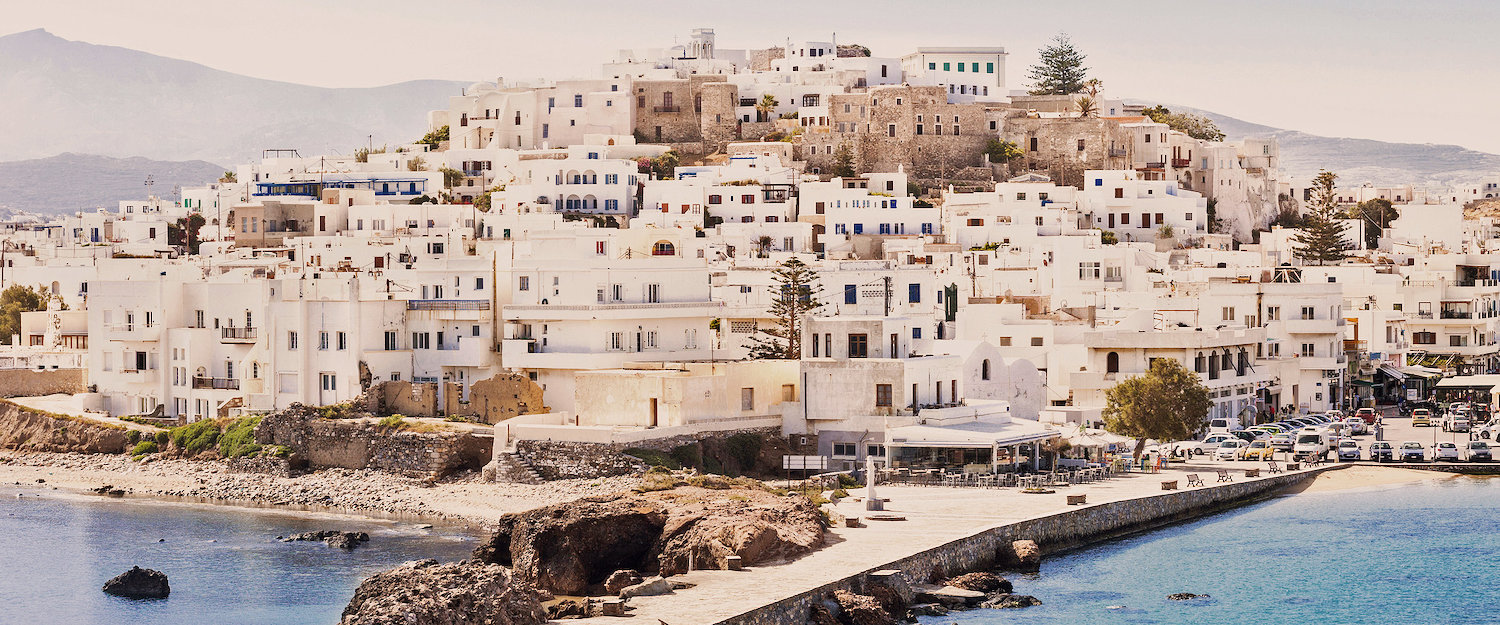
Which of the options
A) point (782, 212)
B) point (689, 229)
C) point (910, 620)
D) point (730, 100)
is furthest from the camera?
point (730, 100)

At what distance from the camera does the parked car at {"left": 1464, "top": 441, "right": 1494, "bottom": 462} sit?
4875cm

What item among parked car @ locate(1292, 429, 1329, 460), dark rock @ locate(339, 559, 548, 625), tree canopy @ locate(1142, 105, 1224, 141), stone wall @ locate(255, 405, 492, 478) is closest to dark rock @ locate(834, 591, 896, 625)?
dark rock @ locate(339, 559, 548, 625)

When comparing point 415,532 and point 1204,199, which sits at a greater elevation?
point 1204,199

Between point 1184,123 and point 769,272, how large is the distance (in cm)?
4275

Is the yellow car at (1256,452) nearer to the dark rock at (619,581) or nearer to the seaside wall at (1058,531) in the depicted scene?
the seaside wall at (1058,531)

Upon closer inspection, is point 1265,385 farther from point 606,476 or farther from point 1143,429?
point 606,476

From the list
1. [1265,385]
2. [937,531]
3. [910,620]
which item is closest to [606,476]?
[937,531]

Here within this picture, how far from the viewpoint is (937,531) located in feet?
118

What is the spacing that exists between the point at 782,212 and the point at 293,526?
118 feet

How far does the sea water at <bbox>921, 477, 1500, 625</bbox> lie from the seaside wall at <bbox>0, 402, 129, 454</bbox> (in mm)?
27732

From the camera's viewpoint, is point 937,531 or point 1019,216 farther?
point 1019,216

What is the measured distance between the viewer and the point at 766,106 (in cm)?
9344

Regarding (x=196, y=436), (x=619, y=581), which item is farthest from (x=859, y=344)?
(x=196, y=436)

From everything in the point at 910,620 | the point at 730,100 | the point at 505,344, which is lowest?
the point at 910,620
